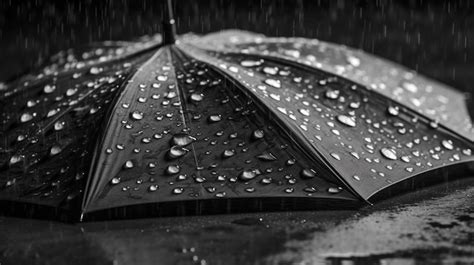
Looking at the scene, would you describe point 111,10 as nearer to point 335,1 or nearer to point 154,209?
point 335,1

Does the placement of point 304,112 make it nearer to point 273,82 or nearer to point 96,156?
point 273,82

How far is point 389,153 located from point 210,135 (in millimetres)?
707

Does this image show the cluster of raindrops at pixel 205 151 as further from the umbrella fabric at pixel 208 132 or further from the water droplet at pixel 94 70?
the water droplet at pixel 94 70

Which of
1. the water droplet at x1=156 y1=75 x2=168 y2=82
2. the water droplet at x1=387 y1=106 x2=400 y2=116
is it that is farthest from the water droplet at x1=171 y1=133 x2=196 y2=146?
the water droplet at x1=387 y1=106 x2=400 y2=116

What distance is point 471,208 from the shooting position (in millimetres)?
3256

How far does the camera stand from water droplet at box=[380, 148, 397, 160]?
3221 mm

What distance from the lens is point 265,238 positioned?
289 centimetres

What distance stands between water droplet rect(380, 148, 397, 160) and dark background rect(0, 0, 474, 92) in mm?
4676

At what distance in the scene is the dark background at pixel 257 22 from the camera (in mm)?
8055

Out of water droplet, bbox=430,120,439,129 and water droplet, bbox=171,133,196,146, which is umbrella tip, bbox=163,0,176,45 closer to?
water droplet, bbox=171,133,196,146

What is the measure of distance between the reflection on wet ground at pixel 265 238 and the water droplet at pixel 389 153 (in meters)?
0.19

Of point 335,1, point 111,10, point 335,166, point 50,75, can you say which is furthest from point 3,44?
point 335,166

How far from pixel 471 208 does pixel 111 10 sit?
6.05 m

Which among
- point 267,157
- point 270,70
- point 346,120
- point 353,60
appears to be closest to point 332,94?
point 346,120
